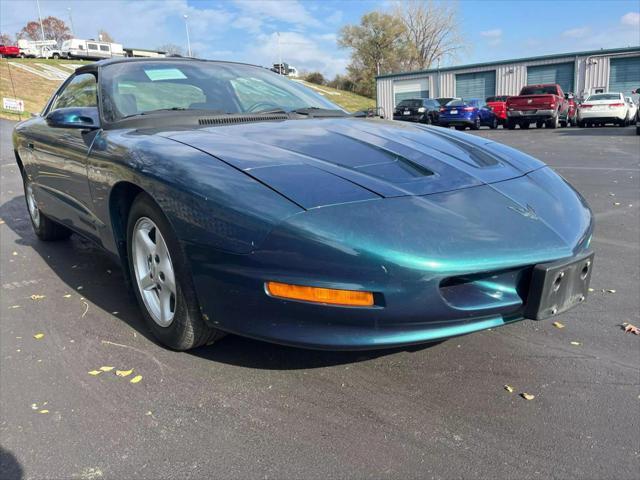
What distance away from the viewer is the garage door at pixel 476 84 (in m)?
34.4

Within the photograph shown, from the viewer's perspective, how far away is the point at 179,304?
2264 millimetres

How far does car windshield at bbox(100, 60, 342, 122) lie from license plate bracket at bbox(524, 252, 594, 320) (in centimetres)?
199

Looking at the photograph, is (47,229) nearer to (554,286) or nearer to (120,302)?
(120,302)

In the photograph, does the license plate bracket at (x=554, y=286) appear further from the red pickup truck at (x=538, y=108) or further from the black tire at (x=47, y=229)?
the red pickup truck at (x=538, y=108)

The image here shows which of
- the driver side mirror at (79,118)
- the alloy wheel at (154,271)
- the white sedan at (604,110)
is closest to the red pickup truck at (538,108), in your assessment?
the white sedan at (604,110)

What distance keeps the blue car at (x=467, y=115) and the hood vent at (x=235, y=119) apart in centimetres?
1910

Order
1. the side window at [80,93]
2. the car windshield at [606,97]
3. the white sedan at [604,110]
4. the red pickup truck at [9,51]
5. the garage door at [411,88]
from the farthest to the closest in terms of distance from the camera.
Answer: the red pickup truck at [9,51]
the garage door at [411,88]
the car windshield at [606,97]
the white sedan at [604,110]
the side window at [80,93]

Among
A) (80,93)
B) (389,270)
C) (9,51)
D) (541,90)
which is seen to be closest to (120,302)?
(80,93)

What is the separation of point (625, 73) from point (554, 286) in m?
33.5

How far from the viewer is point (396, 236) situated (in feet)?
5.83

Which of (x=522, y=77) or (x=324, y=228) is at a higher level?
(x=522, y=77)

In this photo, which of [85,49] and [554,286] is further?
[85,49]

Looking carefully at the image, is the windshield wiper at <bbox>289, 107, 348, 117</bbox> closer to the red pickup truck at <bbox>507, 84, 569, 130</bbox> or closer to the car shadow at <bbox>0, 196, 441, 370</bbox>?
the car shadow at <bbox>0, 196, 441, 370</bbox>

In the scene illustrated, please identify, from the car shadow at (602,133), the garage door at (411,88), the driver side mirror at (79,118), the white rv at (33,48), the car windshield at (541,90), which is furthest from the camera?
the white rv at (33,48)
